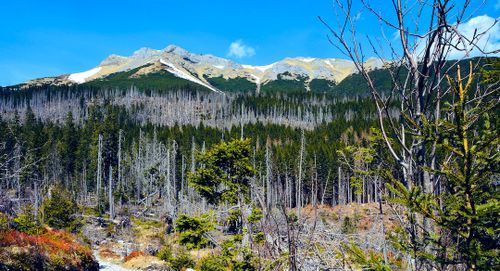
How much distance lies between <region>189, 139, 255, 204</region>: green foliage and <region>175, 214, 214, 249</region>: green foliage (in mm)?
2090

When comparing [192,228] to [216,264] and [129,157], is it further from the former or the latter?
[129,157]

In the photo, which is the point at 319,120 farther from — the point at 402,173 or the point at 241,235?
the point at 402,173

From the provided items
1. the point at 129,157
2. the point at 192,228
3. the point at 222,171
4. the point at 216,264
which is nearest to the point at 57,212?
the point at 222,171

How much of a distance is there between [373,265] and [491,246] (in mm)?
988

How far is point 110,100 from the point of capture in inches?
5285

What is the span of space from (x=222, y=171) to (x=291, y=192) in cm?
2651

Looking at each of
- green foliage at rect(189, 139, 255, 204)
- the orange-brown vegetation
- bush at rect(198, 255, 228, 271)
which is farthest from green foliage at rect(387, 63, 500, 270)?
the orange-brown vegetation

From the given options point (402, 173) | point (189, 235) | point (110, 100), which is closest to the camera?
point (402, 173)

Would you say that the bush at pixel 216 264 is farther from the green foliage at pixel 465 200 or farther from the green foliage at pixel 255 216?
the green foliage at pixel 465 200

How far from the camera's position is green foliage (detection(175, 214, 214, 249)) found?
15.4 metres

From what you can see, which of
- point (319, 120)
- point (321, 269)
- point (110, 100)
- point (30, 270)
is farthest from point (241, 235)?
point (110, 100)

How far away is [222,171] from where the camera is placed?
1828cm

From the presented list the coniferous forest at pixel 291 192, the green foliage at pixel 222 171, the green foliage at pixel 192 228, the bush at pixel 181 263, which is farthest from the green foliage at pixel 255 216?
the bush at pixel 181 263

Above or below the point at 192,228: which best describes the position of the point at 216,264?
below
